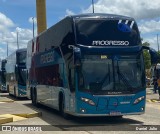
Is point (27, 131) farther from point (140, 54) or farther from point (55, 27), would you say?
point (55, 27)

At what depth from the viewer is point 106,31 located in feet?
49.6

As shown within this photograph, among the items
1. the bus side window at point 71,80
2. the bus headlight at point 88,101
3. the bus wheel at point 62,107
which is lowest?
the bus wheel at point 62,107

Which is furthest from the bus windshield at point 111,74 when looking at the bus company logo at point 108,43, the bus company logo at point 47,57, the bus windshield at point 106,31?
the bus company logo at point 47,57

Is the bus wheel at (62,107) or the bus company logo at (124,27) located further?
the bus wheel at (62,107)

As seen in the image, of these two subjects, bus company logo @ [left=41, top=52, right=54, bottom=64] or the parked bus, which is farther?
the parked bus

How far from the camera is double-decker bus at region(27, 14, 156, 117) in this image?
14461 millimetres

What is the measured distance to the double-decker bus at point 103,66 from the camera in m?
14.5

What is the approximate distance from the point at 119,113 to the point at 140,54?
2196mm

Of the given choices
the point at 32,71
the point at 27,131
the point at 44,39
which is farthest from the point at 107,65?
the point at 32,71

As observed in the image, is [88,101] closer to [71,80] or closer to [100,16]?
[71,80]

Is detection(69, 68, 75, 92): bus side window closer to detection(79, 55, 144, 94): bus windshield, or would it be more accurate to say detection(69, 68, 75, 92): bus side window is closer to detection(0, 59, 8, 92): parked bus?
detection(79, 55, 144, 94): bus windshield

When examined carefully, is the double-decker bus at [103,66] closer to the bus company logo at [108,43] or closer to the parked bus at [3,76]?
the bus company logo at [108,43]

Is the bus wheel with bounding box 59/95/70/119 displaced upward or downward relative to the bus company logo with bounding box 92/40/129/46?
downward

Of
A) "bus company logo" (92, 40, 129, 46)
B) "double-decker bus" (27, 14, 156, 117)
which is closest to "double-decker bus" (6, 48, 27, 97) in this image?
"double-decker bus" (27, 14, 156, 117)
